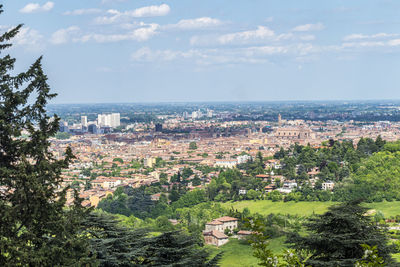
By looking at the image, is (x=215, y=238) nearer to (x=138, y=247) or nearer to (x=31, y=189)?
(x=138, y=247)

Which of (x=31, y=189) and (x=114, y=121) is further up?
(x=31, y=189)

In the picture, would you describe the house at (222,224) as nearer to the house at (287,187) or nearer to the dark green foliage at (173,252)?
the house at (287,187)

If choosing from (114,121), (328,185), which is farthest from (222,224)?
(114,121)

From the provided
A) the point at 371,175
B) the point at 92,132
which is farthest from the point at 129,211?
the point at 92,132

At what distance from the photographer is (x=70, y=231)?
7.03m

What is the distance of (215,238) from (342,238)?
1742cm

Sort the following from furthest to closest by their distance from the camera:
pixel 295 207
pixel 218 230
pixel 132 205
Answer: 1. pixel 132 205
2. pixel 295 207
3. pixel 218 230

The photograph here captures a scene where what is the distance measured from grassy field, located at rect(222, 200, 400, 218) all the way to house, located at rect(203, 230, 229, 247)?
656cm

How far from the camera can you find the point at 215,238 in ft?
86.0

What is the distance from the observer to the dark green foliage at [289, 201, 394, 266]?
356 inches

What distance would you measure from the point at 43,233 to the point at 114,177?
1732 inches

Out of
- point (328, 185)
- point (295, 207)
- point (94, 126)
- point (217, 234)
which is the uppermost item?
point (328, 185)

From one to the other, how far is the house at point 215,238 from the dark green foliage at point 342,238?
Result: 648 inches

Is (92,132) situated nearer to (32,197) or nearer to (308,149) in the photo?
(308,149)
